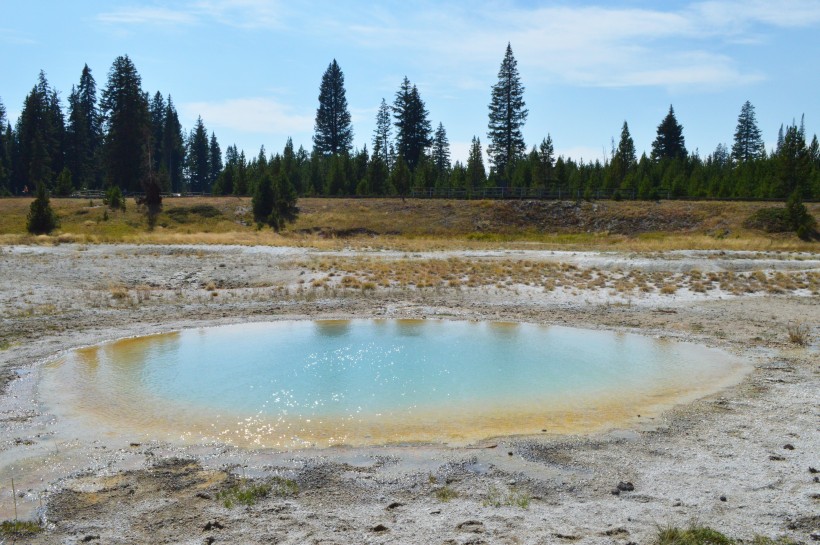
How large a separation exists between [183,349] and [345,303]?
8.42 m

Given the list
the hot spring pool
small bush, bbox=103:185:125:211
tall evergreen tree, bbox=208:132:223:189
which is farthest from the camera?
tall evergreen tree, bbox=208:132:223:189

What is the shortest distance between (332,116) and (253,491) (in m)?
105

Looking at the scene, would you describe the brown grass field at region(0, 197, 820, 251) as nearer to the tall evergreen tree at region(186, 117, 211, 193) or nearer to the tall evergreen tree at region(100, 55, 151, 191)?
the tall evergreen tree at region(100, 55, 151, 191)

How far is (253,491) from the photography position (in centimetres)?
788

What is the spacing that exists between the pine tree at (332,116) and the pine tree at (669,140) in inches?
2145

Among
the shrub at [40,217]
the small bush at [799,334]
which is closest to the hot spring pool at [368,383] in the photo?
the small bush at [799,334]

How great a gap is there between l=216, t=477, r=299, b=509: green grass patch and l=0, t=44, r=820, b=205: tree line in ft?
174

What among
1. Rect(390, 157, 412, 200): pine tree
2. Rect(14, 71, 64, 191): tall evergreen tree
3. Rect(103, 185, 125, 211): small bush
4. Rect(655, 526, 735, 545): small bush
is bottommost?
Rect(655, 526, 735, 545): small bush

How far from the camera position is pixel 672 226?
5844 centimetres

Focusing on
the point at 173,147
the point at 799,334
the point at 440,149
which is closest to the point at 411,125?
the point at 440,149

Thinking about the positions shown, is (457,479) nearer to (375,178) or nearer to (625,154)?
(375,178)

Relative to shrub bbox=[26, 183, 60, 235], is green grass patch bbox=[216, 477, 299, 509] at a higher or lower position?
lower

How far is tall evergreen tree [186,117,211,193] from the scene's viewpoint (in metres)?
119

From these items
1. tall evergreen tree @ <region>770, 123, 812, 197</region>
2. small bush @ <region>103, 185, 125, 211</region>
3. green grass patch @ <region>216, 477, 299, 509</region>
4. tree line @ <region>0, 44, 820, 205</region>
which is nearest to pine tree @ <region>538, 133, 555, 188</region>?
tree line @ <region>0, 44, 820, 205</region>
